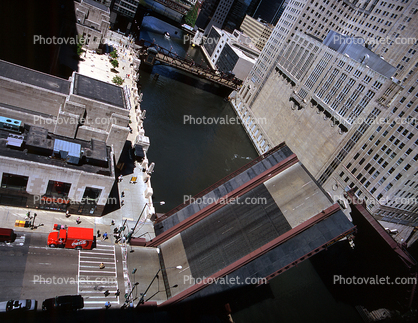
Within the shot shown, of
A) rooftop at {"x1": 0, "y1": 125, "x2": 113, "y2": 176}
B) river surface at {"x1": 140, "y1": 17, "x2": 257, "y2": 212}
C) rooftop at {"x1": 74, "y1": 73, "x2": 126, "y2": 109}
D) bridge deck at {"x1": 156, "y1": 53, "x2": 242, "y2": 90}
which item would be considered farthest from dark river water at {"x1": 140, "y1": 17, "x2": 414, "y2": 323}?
bridge deck at {"x1": 156, "y1": 53, "x2": 242, "y2": 90}

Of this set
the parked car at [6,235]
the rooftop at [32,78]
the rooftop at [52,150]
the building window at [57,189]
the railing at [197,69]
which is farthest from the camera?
the railing at [197,69]

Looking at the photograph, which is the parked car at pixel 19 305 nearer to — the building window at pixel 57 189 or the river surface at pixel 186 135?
the building window at pixel 57 189

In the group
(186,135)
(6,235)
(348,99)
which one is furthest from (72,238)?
(348,99)

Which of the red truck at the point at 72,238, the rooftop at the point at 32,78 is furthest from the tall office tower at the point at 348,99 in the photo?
the rooftop at the point at 32,78

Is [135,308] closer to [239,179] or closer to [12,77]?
[239,179]

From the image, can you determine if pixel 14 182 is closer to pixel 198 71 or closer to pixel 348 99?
pixel 348 99

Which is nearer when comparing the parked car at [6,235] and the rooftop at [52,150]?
the parked car at [6,235]
